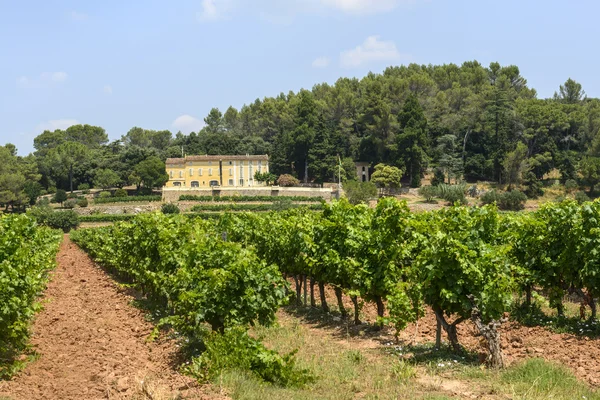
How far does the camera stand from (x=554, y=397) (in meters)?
9.23

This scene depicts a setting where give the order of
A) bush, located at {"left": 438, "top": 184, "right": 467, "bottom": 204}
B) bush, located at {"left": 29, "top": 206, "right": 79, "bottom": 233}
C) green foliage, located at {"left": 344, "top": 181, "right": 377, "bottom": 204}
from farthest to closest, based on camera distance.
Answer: bush, located at {"left": 438, "top": 184, "right": 467, "bottom": 204}, green foliage, located at {"left": 344, "top": 181, "right": 377, "bottom": 204}, bush, located at {"left": 29, "top": 206, "right": 79, "bottom": 233}

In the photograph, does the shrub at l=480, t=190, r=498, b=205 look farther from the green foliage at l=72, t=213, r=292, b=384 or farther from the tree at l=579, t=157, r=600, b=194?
the green foliage at l=72, t=213, r=292, b=384

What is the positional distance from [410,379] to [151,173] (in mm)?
69947

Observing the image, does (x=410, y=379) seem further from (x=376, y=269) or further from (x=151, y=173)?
(x=151, y=173)

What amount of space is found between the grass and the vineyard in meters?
0.43

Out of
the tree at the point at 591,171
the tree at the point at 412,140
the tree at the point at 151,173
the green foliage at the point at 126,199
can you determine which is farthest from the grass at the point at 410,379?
the tree at the point at 151,173

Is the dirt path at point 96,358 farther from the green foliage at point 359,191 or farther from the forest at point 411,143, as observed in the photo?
the forest at point 411,143

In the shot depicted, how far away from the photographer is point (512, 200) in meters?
63.0

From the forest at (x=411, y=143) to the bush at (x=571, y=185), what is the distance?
0.96 metres

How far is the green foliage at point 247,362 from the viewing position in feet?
33.2

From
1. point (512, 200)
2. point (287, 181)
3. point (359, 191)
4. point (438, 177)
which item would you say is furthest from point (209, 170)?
point (512, 200)

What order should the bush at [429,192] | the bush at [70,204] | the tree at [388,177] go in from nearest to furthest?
the bush at [429,192] < the bush at [70,204] < the tree at [388,177]

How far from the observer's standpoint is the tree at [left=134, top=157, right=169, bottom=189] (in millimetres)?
77312

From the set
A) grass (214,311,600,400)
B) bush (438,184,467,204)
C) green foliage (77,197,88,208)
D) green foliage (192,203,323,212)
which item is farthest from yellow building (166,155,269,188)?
grass (214,311,600,400)
